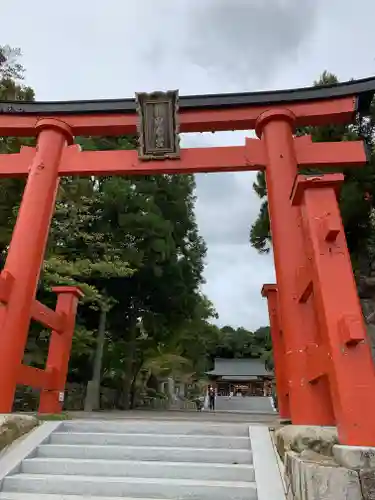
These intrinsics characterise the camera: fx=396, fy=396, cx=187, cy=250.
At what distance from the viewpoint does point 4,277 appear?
4.45m

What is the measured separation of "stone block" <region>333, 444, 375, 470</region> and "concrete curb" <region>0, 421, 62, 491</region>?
266 cm

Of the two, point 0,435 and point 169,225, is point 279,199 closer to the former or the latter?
point 0,435

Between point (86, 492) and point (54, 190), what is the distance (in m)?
3.74

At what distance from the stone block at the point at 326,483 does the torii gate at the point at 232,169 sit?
848 mm

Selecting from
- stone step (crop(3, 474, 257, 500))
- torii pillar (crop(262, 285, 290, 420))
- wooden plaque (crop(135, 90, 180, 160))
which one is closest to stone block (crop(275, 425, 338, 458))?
stone step (crop(3, 474, 257, 500))

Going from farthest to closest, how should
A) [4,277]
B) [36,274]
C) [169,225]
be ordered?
[169,225] < [36,274] < [4,277]

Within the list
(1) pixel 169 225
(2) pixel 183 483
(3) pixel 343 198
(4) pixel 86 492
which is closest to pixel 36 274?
(4) pixel 86 492

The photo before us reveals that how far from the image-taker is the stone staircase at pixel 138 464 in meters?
3.07

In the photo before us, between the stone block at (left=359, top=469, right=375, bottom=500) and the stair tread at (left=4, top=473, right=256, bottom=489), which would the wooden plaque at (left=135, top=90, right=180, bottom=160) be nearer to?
the stair tread at (left=4, top=473, right=256, bottom=489)

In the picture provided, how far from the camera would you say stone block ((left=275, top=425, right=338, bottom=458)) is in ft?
9.95

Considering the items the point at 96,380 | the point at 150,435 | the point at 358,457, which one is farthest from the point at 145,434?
the point at 96,380

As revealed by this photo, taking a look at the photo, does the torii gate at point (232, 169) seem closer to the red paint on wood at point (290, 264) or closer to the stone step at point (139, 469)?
the red paint on wood at point (290, 264)

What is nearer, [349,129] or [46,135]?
[46,135]

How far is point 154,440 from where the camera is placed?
3.88 meters
